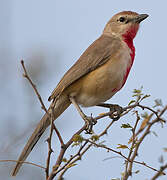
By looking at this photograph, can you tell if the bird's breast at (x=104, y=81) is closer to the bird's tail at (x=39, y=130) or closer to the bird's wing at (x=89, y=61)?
the bird's wing at (x=89, y=61)

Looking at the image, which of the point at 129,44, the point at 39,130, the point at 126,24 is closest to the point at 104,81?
the point at 129,44

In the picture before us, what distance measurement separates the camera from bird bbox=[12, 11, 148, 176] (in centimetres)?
445

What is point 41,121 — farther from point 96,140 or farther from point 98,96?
point 96,140

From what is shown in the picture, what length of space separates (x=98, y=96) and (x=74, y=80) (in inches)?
16.1

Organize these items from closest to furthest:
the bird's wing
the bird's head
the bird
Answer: the bird → the bird's wing → the bird's head

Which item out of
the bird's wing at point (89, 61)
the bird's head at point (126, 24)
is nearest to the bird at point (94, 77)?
the bird's wing at point (89, 61)

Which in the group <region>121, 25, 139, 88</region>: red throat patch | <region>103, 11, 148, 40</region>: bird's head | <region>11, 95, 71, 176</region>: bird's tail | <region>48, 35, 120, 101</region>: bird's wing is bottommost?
<region>11, 95, 71, 176</region>: bird's tail

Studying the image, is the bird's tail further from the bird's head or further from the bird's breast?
the bird's head

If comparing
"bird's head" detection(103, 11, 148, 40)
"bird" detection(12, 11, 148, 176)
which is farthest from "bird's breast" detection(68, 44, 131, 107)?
"bird's head" detection(103, 11, 148, 40)

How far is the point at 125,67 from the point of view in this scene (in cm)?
454

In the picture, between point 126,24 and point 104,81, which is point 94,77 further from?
point 126,24

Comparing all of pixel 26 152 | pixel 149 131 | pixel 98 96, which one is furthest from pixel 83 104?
pixel 149 131

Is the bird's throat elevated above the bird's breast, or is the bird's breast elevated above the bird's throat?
the bird's throat

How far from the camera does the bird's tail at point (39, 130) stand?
3846 millimetres
